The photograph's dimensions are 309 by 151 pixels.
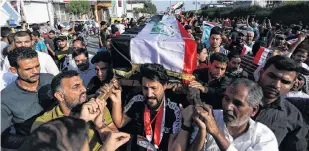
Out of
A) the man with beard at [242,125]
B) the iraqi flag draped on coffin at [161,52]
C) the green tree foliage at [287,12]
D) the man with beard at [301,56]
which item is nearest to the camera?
the man with beard at [242,125]

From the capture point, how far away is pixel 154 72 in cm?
232

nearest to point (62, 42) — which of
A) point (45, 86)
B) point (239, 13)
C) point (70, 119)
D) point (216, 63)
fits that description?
point (45, 86)

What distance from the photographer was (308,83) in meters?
3.10

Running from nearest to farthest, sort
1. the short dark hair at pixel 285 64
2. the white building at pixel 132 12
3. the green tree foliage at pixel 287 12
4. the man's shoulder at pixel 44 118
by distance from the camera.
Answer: the man's shoulder at pixel 44 118 → the short dark hair at pixel 285 64 → the green tree foliage at pixel 287 12 → the white building at pixel 132 12

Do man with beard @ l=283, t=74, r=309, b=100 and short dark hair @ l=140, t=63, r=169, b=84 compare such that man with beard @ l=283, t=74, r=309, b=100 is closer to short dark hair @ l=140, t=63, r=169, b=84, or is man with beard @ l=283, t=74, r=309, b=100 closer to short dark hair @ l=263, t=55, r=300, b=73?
short dark hair @ l=263, t=55, r=300, b=73

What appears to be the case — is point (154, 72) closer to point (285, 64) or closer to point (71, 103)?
point (71, 103)

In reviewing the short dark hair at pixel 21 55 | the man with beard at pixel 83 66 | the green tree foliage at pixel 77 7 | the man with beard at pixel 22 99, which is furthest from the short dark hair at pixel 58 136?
the green tree foliage at pixel 77 7

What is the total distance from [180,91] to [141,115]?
466 mm

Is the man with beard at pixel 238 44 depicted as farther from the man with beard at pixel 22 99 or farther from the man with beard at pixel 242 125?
the man with beard at pixel 22 99

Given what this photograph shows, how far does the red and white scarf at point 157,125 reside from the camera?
232cm

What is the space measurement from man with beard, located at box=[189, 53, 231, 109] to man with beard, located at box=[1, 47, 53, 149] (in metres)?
1.62

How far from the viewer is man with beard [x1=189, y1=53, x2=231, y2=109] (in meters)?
2.68

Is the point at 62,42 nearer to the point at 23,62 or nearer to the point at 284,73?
the point at 23,62

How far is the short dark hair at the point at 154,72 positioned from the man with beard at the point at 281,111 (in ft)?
3.01
